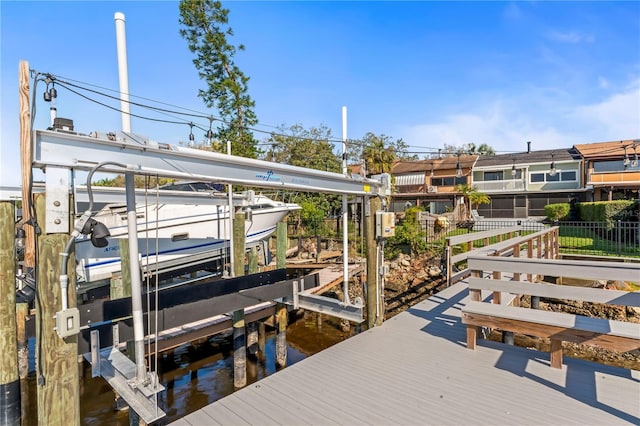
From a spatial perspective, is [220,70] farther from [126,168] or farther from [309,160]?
[126,168]

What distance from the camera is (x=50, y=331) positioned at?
268cm

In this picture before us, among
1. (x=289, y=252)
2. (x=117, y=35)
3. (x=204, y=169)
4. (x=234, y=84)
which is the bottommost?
(x=289, y=252)

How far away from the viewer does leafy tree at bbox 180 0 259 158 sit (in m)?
16.2

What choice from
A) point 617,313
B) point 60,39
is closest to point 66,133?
point 60,39

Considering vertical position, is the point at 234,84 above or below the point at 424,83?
above

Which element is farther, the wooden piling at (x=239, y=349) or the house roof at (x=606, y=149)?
the house roof at (x=606, y=149)

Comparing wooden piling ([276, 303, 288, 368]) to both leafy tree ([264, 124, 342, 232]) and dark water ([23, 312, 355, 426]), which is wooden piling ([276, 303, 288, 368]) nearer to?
dark water ([23, 312, 355, 426])

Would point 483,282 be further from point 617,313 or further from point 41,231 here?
point 617,313

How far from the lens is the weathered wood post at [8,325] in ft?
9.03

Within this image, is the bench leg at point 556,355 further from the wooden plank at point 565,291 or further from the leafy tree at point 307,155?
the leafy tree at point 307,155

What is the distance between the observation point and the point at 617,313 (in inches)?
347

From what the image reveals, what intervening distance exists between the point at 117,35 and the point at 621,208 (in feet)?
72.4

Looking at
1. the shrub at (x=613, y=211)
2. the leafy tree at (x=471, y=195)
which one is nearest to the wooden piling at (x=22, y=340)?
the shrub at (x=613, y=211)

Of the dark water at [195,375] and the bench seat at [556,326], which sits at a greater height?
the bench seat at [556,326]
